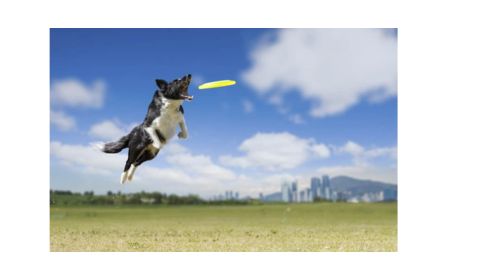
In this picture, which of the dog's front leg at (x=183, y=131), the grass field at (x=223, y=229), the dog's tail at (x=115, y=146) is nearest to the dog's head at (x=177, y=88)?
the dog's front leg at (x=183, y=131)

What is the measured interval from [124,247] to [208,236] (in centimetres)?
86

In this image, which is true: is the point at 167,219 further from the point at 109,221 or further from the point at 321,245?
the point at 321,245

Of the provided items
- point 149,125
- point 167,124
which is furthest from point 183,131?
point 149,125

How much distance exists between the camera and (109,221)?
21.5 feet

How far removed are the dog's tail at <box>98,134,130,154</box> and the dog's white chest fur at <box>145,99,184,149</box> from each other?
33cm

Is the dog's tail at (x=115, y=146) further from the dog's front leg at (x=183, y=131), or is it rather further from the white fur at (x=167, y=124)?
the dog's front leg at (x=183, y=131)

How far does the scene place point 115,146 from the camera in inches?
140

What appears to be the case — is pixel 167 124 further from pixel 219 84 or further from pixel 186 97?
pixel 219 84

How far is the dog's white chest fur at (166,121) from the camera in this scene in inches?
127

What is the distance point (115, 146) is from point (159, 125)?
490 millimetres

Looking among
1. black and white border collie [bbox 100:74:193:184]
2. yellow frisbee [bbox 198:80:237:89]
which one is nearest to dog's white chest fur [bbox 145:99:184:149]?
black and white border collie [bbox 100:74:193:184]
